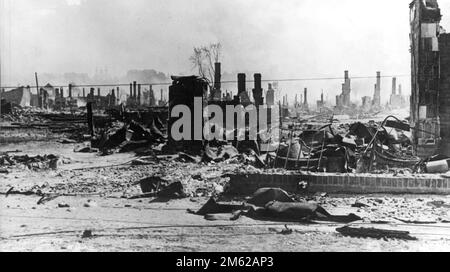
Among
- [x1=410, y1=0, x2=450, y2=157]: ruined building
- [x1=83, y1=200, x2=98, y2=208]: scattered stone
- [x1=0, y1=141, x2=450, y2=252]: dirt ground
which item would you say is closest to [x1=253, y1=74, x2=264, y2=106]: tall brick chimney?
[x1=410, y1=0, x2=450, y2=157]: ruined building

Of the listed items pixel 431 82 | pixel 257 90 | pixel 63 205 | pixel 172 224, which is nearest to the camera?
pixel 172 224

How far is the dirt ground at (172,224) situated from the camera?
4984 millimetres

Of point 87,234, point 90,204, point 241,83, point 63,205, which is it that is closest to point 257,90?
point 241,83

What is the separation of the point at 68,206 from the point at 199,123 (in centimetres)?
711

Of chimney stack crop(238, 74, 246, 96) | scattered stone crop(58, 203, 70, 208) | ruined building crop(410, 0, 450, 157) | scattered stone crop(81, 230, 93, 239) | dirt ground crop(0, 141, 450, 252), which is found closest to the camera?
dirt ground crop(0, 141, 450, 252)

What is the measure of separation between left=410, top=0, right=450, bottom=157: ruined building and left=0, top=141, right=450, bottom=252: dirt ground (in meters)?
5.75

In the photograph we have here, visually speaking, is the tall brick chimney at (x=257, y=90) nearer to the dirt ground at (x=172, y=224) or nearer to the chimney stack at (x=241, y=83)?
the chimney stack at (x=241, y=83)

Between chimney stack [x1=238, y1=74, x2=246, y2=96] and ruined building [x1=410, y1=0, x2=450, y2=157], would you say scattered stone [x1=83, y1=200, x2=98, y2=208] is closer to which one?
ruined building [x1=410, y1=0, x2=450, y2=157]

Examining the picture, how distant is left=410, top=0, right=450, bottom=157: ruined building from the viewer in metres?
12.0

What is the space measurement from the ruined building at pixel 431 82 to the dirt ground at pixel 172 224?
5.75 meters

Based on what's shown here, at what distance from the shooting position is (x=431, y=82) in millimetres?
12180

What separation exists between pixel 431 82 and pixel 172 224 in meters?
9.85

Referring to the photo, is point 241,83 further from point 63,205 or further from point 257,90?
point 63,205
